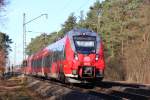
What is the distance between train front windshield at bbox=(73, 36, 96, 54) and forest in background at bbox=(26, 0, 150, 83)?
17.5m

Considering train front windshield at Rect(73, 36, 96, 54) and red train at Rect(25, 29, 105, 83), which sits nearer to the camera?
red train at Rect(25, 29, 105, 83)

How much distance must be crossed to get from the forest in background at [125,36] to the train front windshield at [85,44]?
1752cm

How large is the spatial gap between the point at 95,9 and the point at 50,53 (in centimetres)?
6550

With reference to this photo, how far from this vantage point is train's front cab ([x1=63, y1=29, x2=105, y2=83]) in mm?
31609

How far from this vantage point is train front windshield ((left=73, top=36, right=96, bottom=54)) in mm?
32062

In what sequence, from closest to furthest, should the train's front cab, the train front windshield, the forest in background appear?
1. the train's front cab
2. the train front windshield
3. the forest in background

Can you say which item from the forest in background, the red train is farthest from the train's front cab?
the forest in background

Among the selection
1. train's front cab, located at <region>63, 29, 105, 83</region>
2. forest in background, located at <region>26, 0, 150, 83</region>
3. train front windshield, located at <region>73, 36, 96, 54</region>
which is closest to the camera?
train's front cab, located at <region>63, 29, 105, 83</region>

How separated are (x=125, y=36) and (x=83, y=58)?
44312mm

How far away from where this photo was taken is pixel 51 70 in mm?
40250

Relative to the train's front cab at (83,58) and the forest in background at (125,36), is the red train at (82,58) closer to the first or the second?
the train's front cab at (83,58)

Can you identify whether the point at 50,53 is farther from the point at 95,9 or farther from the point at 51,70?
the point at 95,9

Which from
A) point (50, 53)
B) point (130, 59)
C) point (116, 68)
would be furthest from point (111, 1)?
point (50, 53)

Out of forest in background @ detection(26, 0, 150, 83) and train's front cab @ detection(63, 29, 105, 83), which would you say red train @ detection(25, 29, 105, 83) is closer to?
train's front cab @ detection(63, 29, 105, 83)
